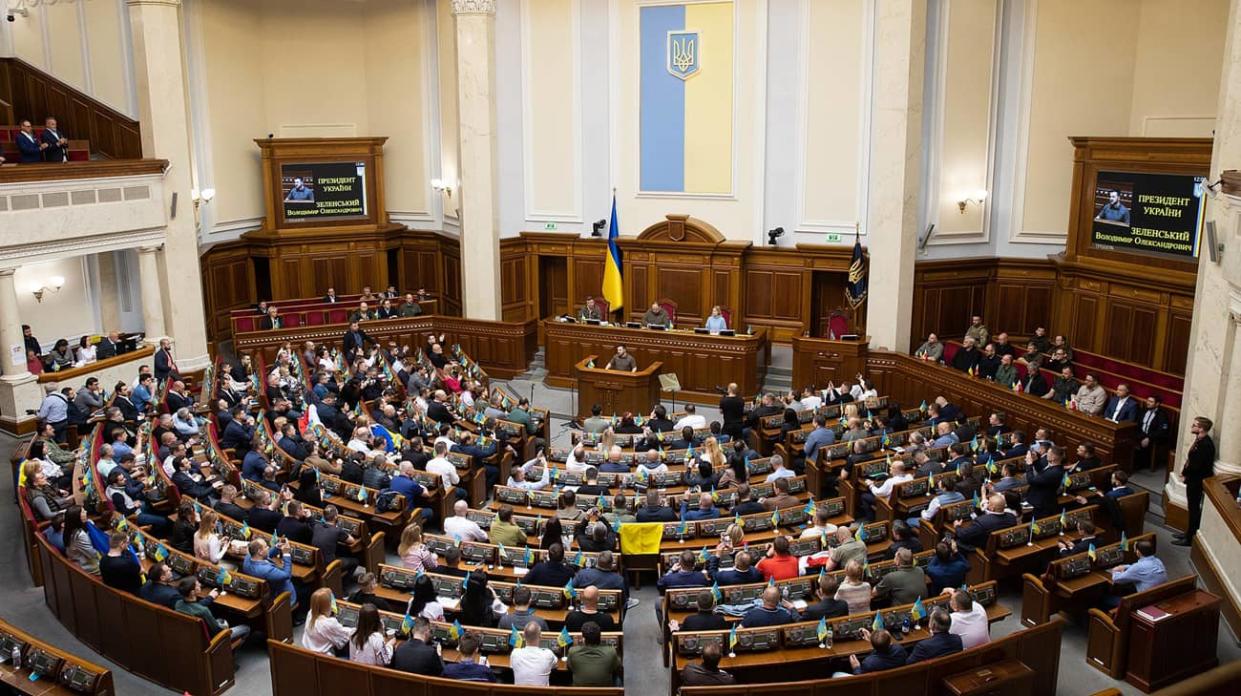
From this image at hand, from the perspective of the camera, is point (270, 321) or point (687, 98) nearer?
point (270, 321)

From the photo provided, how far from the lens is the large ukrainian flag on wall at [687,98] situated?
65.3 feet

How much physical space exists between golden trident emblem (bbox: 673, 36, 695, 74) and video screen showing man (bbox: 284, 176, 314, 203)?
8.75 metres

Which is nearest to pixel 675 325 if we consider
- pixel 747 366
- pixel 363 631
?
pixel 747 366

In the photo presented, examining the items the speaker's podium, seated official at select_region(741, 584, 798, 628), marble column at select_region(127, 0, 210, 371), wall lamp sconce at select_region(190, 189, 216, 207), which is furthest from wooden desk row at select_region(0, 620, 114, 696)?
wall lamp sconce at select_region(190, 189, 216, 207)

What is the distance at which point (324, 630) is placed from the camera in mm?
7941

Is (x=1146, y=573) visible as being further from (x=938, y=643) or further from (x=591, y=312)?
(x=591, y=312)

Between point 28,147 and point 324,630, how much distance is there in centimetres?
1208

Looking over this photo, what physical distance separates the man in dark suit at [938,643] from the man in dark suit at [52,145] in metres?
15.5

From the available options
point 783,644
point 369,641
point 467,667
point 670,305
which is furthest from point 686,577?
point 670,305

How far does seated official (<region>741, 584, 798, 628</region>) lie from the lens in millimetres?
8148

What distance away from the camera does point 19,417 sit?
596 inches

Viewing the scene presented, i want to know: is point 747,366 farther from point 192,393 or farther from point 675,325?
point 192,393

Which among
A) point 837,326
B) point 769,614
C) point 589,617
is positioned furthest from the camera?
point 837,326

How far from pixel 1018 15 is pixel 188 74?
16565 millimetres
